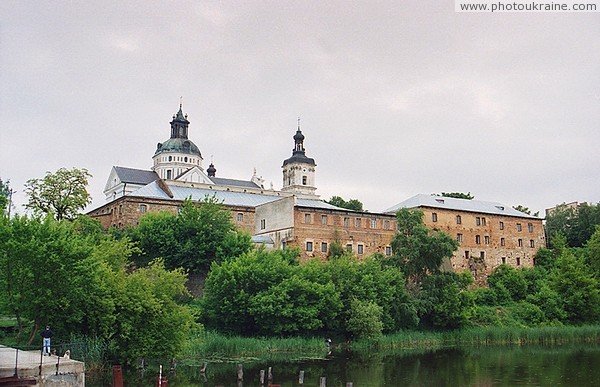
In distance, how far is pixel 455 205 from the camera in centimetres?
5609

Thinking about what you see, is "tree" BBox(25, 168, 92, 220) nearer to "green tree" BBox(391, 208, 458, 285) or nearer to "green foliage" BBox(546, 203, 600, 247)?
"green tree" BBox(391, 208, 458, 285)

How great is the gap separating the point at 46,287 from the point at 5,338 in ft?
26.4

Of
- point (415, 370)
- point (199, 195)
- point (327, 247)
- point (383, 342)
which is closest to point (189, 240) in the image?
point (327, 247)

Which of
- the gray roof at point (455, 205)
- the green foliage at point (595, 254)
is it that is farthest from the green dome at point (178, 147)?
the green foliage at point (595, 254)

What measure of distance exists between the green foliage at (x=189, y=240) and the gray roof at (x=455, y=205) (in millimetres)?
19477

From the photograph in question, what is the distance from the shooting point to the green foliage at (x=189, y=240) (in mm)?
39156

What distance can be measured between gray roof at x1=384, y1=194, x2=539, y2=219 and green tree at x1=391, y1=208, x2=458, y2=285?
36.4ft

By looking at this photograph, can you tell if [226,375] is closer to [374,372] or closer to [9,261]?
[374,372]

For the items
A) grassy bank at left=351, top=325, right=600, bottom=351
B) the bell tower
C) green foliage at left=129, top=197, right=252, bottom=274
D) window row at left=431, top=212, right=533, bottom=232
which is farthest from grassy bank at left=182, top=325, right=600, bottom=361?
the bell tower

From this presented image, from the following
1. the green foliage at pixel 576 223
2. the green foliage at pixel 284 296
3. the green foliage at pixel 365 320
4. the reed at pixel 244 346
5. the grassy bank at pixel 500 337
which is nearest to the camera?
the reed at pixel 244 346

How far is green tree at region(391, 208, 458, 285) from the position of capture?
134 feet

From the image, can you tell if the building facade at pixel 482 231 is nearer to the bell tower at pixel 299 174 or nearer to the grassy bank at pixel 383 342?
the grassy bank at pixel 383 342

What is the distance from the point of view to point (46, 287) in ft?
67.9

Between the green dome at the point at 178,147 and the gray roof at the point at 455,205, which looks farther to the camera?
the green dome at the point at 178,147
